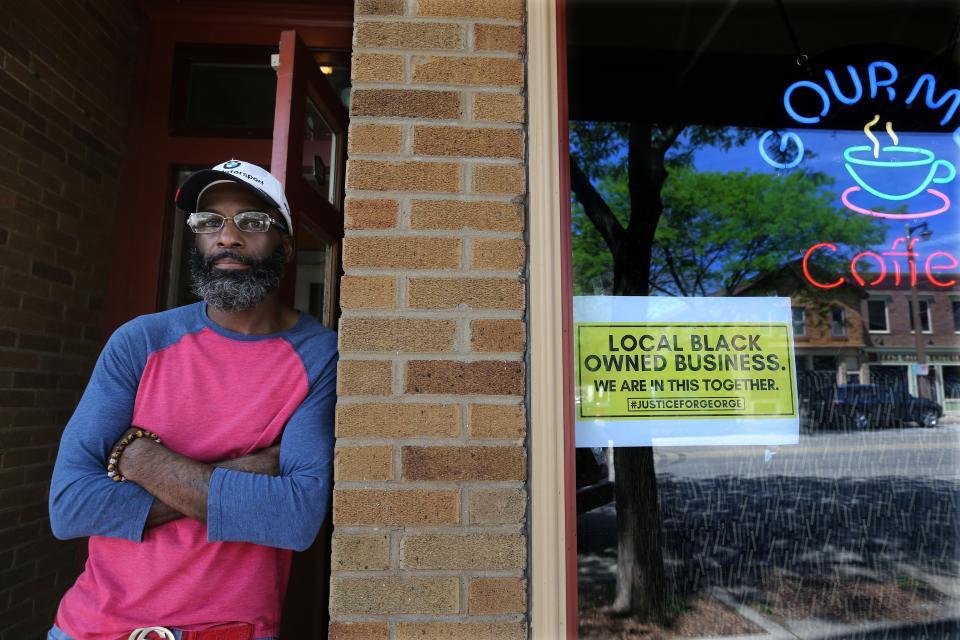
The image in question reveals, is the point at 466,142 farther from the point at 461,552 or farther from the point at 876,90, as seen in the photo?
the point at 876,90

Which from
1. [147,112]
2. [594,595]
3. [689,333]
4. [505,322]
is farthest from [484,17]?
[147,112]

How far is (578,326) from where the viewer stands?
5.41 feet

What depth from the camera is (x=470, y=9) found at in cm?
153

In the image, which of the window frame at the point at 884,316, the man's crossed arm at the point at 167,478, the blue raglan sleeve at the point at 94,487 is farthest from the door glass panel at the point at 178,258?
the window frame at the point at 884,316

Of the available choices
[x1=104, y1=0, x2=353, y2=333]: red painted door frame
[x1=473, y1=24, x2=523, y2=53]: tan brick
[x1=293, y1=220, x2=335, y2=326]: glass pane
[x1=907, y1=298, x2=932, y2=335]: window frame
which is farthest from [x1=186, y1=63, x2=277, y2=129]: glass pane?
[x1=907, y1=298, x2=932, y2=335]: window frame

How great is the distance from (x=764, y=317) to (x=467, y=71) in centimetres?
116

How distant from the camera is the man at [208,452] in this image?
1305mm

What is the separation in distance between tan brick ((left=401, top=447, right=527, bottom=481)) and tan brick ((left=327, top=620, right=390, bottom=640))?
0.34 meters

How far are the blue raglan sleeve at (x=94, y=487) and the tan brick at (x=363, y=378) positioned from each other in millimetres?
506

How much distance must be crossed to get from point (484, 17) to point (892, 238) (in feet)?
5.25

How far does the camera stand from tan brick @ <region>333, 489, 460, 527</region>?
135cm

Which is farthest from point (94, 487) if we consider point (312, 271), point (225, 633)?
point (312, 271)

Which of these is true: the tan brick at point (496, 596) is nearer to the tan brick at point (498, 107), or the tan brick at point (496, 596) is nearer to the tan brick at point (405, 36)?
the tan brick at point (498, 107)

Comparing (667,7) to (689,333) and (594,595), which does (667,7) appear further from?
(594,595)
